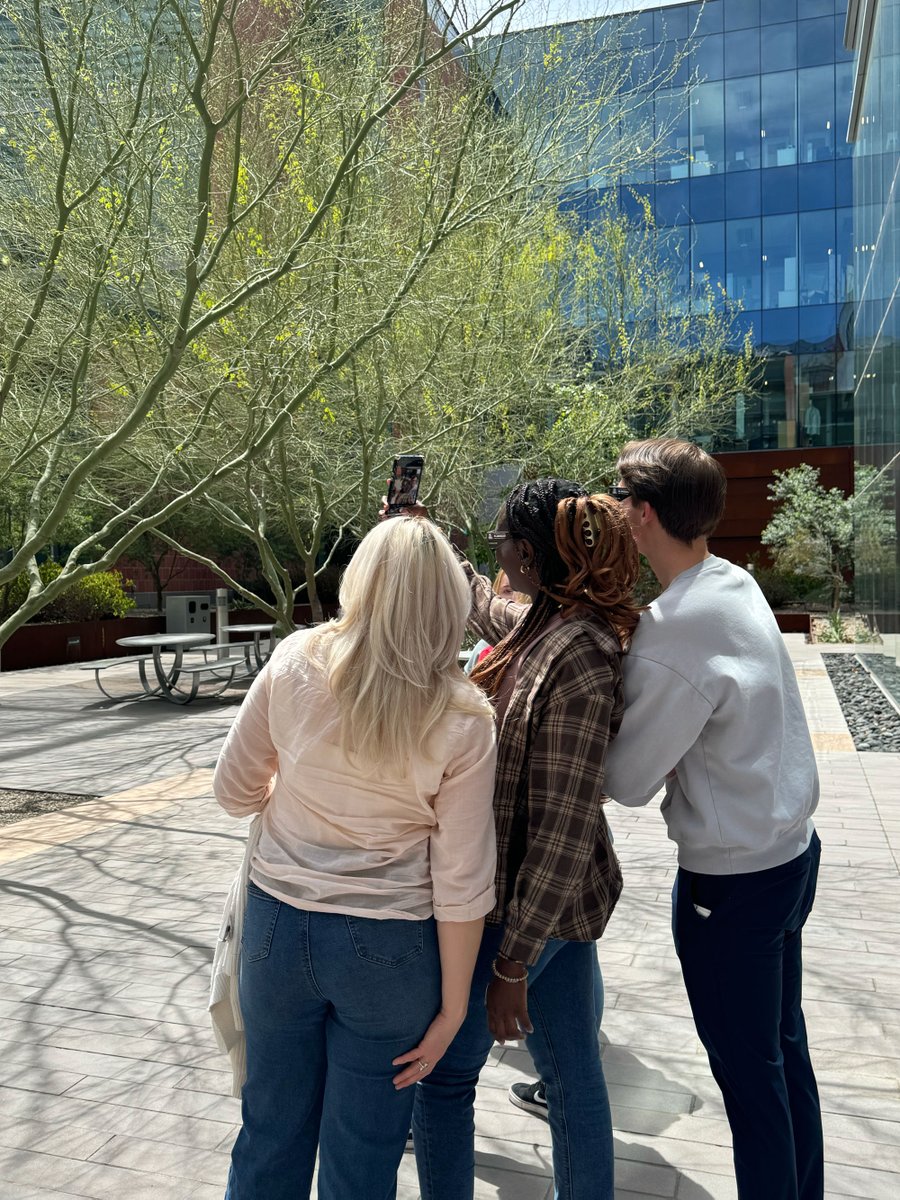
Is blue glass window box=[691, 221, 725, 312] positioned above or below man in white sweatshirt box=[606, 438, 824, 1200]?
above

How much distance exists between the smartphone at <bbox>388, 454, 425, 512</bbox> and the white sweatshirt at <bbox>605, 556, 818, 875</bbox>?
804 mm

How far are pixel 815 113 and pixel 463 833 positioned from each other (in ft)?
140

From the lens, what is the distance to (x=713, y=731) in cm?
229

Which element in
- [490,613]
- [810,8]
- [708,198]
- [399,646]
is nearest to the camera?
[399,646]

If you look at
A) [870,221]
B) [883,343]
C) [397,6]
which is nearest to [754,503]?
[870,221]

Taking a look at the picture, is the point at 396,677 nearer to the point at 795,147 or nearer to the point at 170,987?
the point at 170,987

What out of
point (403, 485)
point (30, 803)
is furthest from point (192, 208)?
point (403, 485)

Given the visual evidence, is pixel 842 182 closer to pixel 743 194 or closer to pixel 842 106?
pixel 842 106

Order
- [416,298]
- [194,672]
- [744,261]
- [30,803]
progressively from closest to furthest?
[30,803] < [416,298] < [194,672] < [744,261]

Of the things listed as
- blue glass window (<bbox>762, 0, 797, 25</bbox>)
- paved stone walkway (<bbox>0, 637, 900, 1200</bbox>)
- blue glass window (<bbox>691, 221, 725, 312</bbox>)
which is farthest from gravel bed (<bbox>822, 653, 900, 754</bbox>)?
blue glass window (<bbox>762, 0, 797, 25</bbox>)

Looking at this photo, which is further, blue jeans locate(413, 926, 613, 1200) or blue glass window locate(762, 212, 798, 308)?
blue glass window locate(762, 212, 798, 308)

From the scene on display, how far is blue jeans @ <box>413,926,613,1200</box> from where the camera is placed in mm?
2357

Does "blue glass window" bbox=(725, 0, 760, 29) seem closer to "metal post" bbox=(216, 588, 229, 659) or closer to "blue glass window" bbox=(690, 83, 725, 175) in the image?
"blue glass window" bbox=(690, 83, 725, 175)

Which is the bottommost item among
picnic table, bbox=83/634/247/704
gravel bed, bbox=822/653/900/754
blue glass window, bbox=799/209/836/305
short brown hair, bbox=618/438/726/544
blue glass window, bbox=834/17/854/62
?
gravel bed, bbox=822/653/900/754
